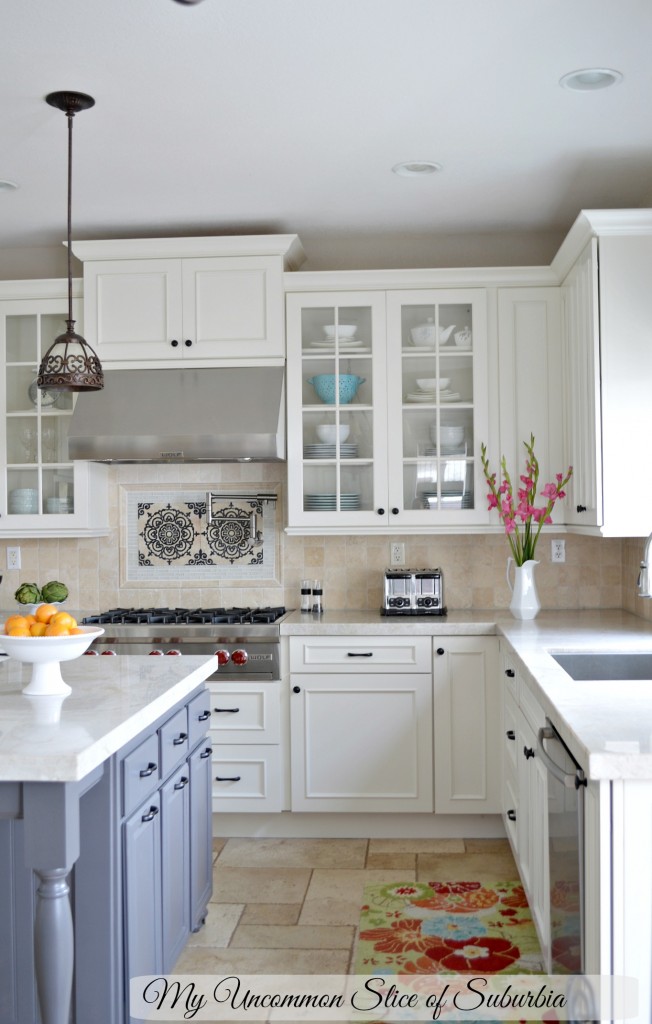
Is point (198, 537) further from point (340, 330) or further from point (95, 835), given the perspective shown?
point (95, 835)

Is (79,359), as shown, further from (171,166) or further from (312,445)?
(312,445)

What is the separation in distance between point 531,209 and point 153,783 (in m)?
2.94

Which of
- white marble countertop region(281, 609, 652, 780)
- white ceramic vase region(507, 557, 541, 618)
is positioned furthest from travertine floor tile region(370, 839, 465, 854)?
white ceramic vase region(507, 557, 541, 618)

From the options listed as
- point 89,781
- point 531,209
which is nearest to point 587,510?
point 531,209

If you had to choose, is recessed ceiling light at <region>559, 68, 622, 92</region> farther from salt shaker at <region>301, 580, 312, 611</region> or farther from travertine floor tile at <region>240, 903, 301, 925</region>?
travertine floor tile at <region>240, 903, 301, 925</region>

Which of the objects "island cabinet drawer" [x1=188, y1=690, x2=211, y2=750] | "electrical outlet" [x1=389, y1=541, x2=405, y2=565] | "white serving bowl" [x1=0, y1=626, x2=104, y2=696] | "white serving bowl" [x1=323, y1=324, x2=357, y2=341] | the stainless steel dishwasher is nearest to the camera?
the stainless steel dishwasher

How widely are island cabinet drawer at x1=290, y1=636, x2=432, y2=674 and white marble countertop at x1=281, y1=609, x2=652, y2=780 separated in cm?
4

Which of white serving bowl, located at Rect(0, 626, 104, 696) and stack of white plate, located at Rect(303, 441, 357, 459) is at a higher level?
stack of white plate, located at Rect(303, 441, 357, 459)

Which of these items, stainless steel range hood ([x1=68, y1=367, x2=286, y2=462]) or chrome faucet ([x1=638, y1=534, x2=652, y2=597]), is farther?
stainless steel range hood ([x1=68, y1=367, x2=286, y2=462])

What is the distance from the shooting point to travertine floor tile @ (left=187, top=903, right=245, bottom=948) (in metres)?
3.11

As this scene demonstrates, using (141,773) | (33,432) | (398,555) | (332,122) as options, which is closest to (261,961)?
(141,773)

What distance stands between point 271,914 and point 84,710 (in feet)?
4.75

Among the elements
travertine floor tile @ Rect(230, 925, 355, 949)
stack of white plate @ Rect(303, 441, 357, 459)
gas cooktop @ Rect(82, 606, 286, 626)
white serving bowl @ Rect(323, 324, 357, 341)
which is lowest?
travertine floor tile @ Rect(230, 925, 355, 949)

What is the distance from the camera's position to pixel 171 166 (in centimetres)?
358
